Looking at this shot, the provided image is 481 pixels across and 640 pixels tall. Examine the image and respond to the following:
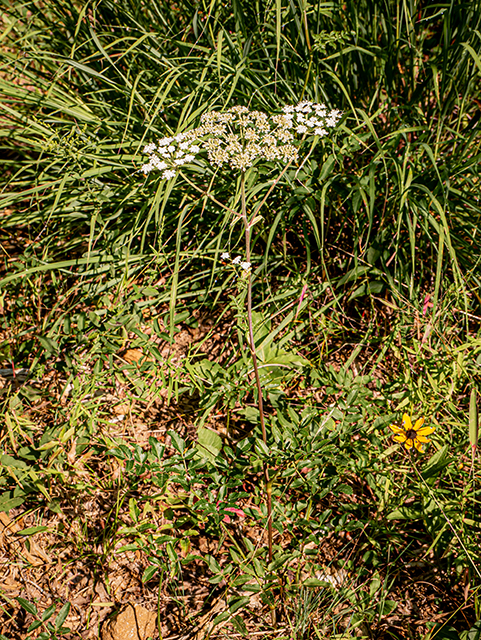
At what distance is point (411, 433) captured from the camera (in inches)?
57.6

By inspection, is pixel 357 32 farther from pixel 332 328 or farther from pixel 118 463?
pixel 118 463

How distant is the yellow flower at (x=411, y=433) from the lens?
1450mm

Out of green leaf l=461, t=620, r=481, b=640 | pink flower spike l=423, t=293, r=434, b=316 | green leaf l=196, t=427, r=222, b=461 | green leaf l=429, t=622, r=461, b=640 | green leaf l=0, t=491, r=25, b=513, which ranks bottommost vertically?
green leaf l=0, t=491, r=25, b=513

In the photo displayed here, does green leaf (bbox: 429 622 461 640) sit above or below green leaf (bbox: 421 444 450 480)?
below

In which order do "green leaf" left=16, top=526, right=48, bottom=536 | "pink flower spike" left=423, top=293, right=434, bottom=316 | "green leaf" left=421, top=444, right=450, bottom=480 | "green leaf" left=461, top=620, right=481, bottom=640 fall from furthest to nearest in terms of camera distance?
1. "pink flower spike" left=423, top=293, right=434, bottom=316
2. "green leaf" left=16, top=526, right=48, bottom=536
3. "green leaf" left=421, top=444, right=450, bottom=480
4. "green leaf" left=461, top=620, right=481, bottom=640

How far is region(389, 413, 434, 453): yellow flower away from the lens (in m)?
1.45

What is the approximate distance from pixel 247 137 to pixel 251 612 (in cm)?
145

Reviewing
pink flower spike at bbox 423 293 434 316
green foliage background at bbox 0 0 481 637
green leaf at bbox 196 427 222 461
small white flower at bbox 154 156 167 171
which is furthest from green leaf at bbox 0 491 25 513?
pink flower spike at bbox 423 293 434 316

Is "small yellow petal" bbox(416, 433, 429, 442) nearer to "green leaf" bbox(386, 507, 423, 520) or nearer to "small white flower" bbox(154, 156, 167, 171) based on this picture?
"green leaf" bbox(386, 507, 423, 520)

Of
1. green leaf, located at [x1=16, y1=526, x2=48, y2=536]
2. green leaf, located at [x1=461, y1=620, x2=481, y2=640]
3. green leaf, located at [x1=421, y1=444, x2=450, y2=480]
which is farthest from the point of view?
green leaf, located at [x1=16, y1=526, x2=48, y2=536]

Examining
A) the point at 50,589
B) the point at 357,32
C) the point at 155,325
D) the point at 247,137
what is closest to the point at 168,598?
the point at 50,589

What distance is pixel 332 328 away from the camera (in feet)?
6.18

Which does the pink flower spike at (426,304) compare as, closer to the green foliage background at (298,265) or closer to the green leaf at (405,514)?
the green foliage background at (298,265)

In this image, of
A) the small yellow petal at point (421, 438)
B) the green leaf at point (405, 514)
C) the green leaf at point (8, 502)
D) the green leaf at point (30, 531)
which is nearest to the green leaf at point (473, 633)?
the green leaf at point (405, 514)
